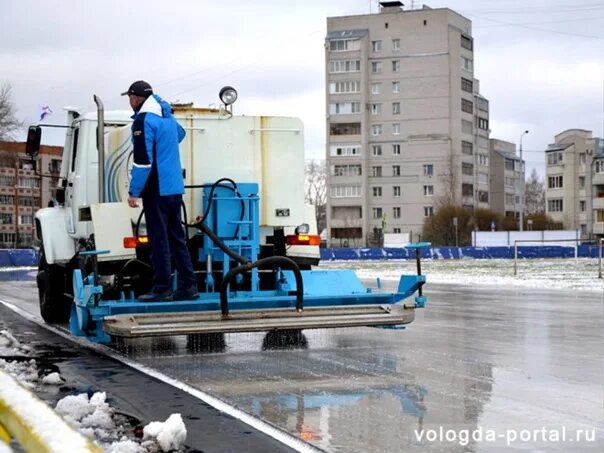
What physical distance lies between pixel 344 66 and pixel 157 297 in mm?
105032

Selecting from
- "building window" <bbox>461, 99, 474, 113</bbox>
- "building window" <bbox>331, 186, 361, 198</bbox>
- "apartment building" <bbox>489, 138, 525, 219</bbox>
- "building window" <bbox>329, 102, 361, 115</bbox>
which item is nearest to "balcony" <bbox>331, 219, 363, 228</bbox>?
"building window" <bbox>331, 186, 361, 198</bbox>

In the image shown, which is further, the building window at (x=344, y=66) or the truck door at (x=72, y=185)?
the building window at (x=344, y=66)

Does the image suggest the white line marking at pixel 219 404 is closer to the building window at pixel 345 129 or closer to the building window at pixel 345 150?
the building window at pixel 345 150

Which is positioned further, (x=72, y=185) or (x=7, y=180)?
(x=7, y=180)

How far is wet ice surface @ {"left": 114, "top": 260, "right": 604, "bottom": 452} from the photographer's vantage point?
20.9 feet

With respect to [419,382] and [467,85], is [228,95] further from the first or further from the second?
[467,85]

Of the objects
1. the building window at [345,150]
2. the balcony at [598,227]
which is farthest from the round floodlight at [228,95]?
the balcony at [598,227]

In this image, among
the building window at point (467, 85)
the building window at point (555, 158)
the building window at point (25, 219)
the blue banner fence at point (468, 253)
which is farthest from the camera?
the building window at point (25, 219)

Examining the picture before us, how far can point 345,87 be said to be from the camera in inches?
4496

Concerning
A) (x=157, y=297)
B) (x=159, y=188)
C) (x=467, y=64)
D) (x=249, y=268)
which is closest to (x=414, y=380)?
(x=249, y=268)

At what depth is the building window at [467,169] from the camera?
116 metres

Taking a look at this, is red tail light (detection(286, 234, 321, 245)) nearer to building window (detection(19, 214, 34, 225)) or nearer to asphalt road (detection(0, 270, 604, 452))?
asphalt road (detection(0, 270, 604, 452))

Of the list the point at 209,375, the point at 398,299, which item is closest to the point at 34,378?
the point at 209,375

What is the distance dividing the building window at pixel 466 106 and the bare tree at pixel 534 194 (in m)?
62.5
